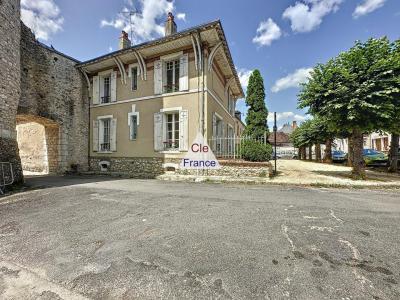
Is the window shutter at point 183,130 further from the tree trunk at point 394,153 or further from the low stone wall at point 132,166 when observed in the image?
the tree trunk at point 394,153

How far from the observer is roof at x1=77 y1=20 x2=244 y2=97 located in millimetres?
8758

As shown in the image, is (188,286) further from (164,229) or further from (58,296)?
(164,229)

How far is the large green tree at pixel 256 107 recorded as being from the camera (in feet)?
48.2

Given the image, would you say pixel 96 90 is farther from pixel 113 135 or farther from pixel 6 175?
pixel 6 175

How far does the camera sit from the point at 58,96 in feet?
37.0

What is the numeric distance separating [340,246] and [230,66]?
11347 mm

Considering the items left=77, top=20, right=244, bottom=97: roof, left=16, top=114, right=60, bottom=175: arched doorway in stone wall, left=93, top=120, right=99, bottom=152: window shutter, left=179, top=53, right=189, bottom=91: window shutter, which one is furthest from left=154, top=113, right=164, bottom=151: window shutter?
left=16, top=114, right=60, bottom=175: arched doorway in stone wall

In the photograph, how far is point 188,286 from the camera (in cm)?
196

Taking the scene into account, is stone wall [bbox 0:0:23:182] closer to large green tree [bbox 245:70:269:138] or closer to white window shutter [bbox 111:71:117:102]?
white window shutter [bbox 111:71:117:102]

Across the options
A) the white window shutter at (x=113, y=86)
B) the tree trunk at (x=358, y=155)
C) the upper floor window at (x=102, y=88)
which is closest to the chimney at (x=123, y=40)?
the upper floor window at (x=102, y=88)

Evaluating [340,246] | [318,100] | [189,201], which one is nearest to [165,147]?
[189,201]

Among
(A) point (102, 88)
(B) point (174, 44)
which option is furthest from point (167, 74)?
(A) point (102, 88)

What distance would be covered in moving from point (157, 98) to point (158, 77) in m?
1.10

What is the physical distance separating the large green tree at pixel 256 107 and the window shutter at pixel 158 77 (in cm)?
736
